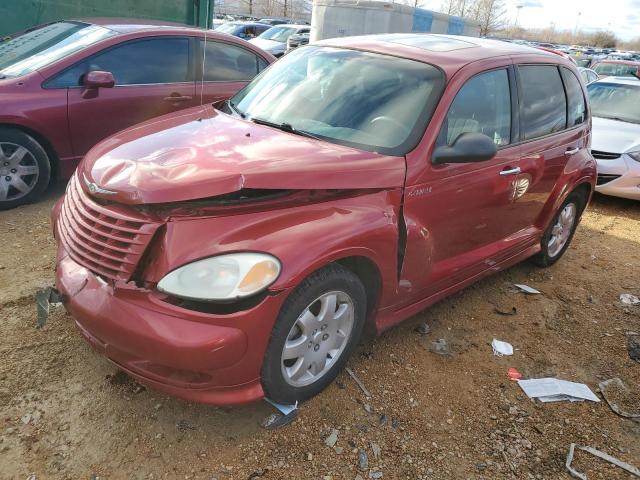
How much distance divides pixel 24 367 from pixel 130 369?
80 centimetres

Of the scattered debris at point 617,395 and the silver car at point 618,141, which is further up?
the silver car at point 618,141

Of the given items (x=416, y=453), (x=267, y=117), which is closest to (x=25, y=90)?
(x=267, y=117)

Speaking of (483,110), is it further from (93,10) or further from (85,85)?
(93,10)

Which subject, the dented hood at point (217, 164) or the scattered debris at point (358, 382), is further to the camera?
the scattered debris at point (358, 382)

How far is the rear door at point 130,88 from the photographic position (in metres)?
4.71

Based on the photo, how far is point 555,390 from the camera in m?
3.05

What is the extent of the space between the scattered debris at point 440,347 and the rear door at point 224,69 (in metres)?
3.50

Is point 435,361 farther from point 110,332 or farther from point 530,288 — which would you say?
point 110,332

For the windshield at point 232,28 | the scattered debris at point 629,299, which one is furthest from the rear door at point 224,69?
the windshield at point 232,28

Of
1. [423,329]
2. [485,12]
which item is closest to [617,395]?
[423,329]

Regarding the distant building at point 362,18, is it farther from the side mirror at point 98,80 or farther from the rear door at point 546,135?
the side mirror at point 98,80

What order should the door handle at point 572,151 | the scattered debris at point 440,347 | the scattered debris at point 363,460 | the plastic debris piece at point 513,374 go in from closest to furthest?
1. the scattered debris at point 363,460
2. the plastic debris piece at point 513,374
3. the scattered debris at point 440,347
4. the door handle at point 572,151

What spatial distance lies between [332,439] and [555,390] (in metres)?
1.43

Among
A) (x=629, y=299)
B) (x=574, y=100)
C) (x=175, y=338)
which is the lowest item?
(x=629, y=299)
